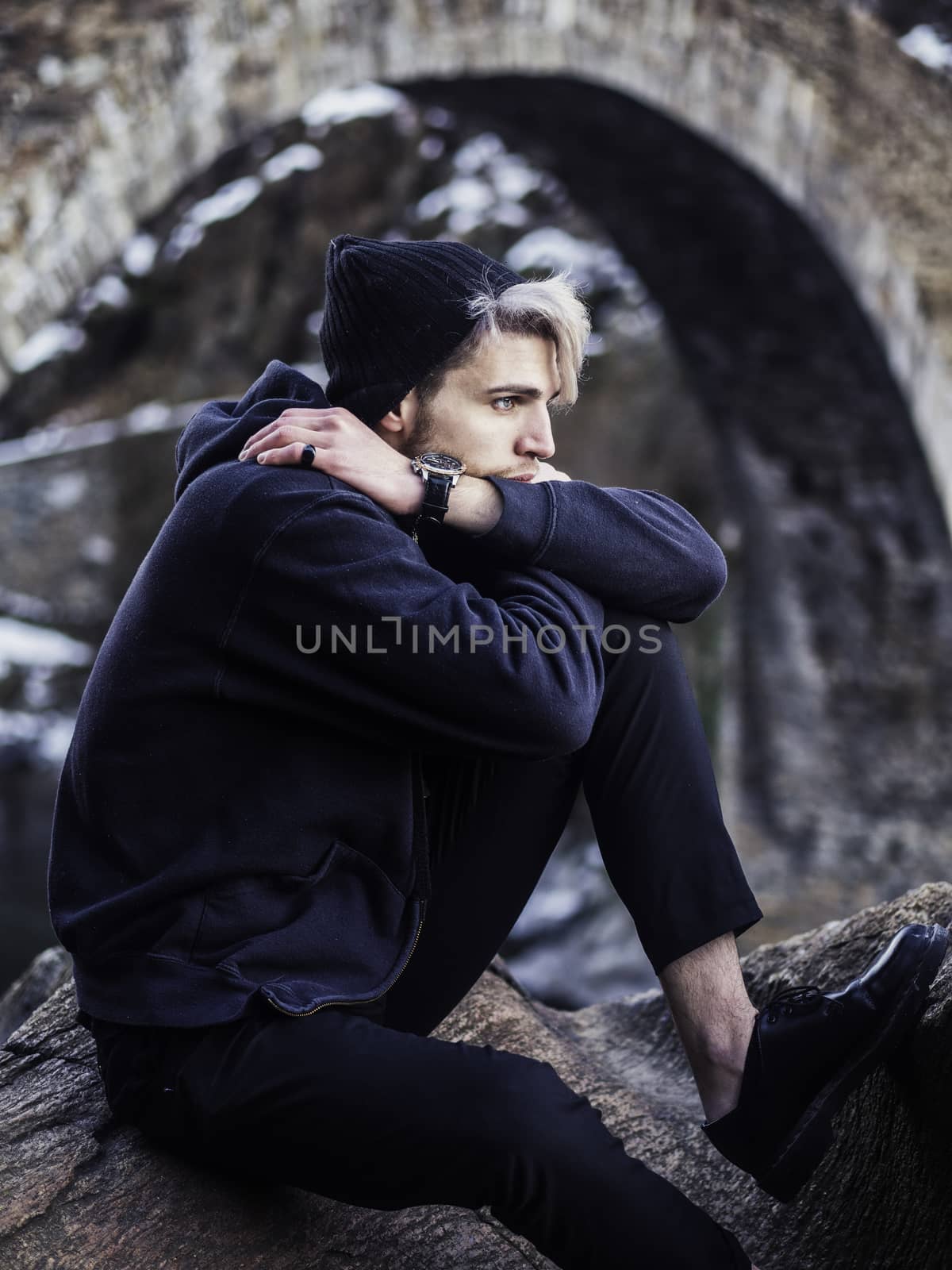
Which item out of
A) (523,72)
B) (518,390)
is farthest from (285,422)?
(523,72)

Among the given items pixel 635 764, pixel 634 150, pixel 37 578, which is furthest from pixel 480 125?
pixel 635 764

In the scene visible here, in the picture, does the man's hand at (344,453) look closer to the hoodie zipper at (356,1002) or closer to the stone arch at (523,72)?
the hoodie zipper at (356,1002)

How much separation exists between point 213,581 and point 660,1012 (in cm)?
148

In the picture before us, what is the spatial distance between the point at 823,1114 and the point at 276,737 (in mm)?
798

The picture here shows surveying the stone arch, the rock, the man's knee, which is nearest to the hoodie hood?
the man's knee

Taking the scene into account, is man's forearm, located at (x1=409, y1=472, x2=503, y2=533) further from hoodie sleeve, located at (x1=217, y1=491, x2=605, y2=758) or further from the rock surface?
the rock surface

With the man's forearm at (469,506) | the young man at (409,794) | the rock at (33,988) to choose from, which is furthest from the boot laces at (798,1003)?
the rock at (33,988)

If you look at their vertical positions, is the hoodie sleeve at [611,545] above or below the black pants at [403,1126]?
above

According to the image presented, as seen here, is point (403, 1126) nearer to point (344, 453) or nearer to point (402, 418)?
point (344, 453)

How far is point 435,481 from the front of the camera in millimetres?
1801

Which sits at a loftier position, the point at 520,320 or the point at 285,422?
the point at 520,320

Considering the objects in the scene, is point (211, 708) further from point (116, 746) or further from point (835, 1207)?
point (835, 1207)

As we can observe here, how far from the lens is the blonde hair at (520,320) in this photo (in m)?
1.82

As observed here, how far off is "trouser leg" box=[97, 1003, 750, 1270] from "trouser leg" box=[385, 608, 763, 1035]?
311 millimetres
